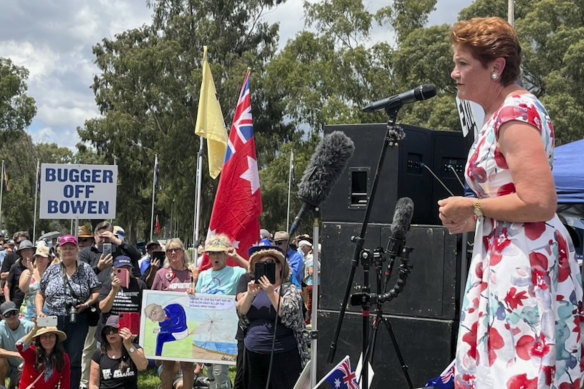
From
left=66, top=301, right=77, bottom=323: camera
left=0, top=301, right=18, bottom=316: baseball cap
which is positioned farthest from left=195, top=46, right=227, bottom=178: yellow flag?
left=66, top=301, right=77, bottom=323: camera

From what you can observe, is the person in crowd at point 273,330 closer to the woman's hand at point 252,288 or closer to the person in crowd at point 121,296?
the woman's hand at point 252,288

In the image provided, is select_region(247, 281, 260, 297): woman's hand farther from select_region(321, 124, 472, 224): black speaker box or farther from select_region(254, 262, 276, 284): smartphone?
select_region(321, 124, 472, 224): black speaker box

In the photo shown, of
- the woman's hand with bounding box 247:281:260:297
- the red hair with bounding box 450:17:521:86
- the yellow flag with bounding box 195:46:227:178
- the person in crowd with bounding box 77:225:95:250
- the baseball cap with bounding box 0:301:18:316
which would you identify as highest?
the yellow flag with bounding box 195:46:227:178

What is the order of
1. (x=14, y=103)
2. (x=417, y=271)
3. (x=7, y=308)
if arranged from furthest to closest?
(x=14, y=103), (x=7, y=308), (x=417, y=271)

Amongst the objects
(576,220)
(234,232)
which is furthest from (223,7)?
(576,220)

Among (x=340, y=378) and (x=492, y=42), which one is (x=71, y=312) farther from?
(x=492, y=42)

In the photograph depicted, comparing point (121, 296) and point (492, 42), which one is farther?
point (121, 296)

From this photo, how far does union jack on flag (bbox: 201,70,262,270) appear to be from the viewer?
1023cm

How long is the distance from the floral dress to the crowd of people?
3.37m

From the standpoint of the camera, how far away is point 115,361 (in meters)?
7.43

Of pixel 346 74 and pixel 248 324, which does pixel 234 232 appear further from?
pixel 346 74

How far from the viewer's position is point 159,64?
36.8 meters

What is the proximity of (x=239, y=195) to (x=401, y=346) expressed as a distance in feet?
15.5

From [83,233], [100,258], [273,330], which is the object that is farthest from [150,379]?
[273,330]
